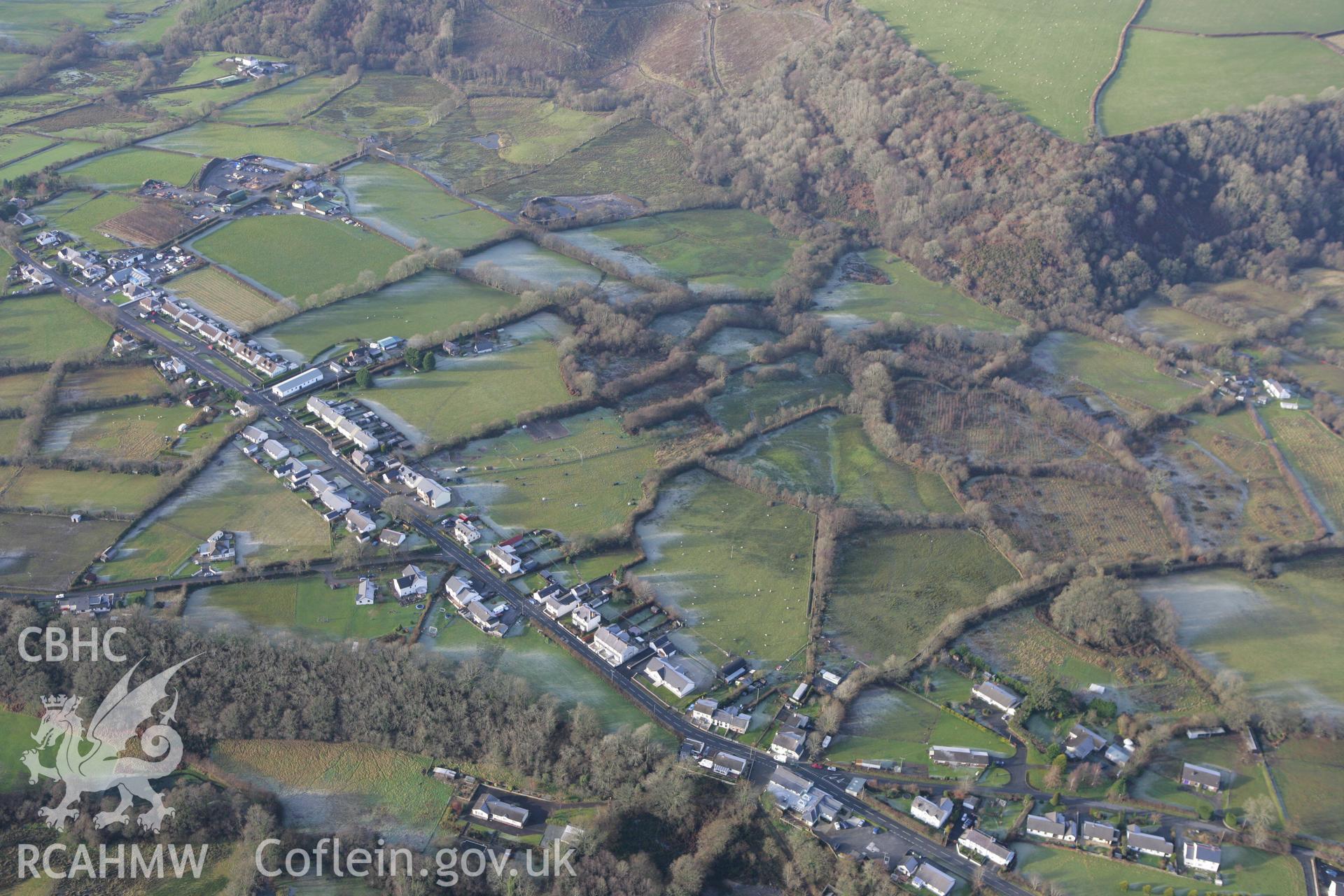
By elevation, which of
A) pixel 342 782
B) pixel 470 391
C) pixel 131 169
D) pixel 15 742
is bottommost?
pixel 15 742

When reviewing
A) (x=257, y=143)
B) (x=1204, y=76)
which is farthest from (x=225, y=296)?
(x=1204, y=76)

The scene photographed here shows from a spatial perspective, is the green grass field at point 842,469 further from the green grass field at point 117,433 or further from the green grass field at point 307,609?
the green grass field at point 117,433

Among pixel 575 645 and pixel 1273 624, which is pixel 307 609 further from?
pixel 1273 624

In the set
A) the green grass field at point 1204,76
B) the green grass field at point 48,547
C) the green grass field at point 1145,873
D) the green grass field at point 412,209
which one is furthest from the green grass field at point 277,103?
the green grass field at point 1145,873

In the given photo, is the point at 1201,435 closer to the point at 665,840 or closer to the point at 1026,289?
the point at 1026,289

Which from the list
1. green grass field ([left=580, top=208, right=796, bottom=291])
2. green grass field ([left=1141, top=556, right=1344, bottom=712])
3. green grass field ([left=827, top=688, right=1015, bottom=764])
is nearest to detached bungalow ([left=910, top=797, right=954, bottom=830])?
green grass field ([left=827, top=688, right=1015, bottom=764])

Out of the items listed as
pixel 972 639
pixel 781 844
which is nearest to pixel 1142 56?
pixel 972 639

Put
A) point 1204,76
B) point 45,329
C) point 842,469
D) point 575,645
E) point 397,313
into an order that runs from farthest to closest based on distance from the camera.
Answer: point 1204,76 < point 397,313 < point 45,329 < point 842,469 < point 575,645
